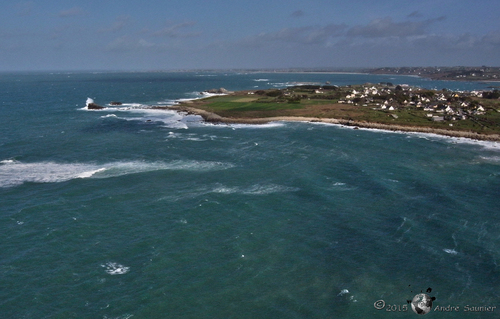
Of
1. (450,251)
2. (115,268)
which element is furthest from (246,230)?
(450,251)

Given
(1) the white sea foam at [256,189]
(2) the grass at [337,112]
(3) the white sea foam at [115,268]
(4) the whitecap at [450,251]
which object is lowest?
(3) the white sea foam at [115,268]

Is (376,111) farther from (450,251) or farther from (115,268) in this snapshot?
(115,268)

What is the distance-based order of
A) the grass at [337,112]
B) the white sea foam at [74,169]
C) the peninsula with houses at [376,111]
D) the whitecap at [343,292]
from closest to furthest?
the whitecap at [343,292] < the white sea foam at [74,169] < the peninsula with houses at [376,111] < the grass at [337,112]

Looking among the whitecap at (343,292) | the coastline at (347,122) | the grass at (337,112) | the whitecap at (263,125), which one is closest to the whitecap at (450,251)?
the whitecap at (343,292)

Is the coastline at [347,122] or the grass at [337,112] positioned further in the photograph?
the grass at [337,112]

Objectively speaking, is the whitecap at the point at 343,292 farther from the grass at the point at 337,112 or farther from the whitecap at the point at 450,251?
the grass at the point at 337,112

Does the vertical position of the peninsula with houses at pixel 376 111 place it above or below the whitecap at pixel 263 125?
above

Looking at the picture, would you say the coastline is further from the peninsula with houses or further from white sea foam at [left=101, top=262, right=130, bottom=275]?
white sea foam at [left=101, top=262, right=130, bottom=275]
